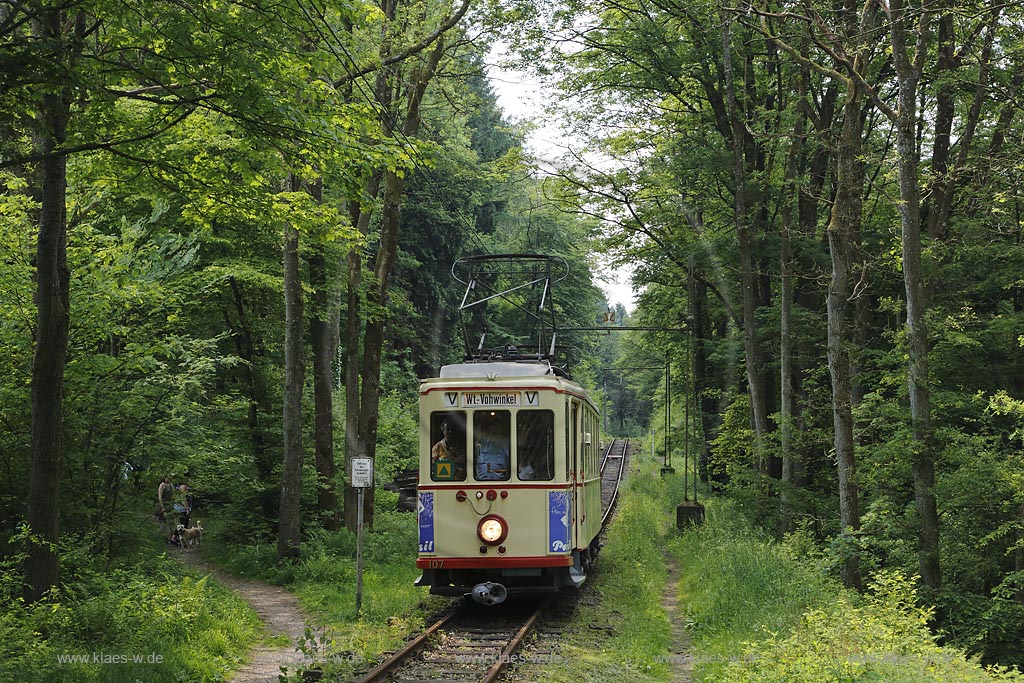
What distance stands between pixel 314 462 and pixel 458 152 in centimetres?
1225

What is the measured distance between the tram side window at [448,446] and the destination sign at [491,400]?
198mm

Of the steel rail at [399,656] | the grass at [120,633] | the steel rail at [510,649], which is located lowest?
the steel rail at [510,649]

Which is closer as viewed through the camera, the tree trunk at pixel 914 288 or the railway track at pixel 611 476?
the tree trunk at pixel 914 288

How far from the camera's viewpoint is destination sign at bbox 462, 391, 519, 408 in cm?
1190

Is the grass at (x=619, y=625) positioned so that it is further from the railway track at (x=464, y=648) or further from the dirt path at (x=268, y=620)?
the dirt path at (x=268, y=620)

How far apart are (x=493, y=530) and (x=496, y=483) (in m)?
0.56

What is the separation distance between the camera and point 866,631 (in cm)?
832

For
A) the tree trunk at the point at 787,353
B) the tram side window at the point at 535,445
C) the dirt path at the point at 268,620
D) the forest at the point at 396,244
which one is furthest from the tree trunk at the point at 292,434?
the tree trunk at the point at 787,353

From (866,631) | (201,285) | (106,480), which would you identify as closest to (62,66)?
(106,480)

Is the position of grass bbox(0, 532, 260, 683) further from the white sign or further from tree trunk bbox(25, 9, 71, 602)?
the white sign

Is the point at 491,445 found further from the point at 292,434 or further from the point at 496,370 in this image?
the point at 292,434

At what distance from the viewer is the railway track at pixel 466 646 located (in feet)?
28.7

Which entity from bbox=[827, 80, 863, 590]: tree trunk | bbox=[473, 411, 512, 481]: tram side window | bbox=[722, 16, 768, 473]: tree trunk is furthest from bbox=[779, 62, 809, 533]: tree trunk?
bbox=[473, 411, 512, 481]: tram side window

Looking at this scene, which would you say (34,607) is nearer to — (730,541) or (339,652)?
(339,652)
